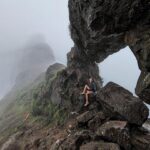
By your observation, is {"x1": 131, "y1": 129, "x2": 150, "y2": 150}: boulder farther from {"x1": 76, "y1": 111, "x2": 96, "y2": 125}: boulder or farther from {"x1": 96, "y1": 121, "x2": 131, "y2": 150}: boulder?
{"x1": 76, "y1": 111, "x2": 96, "y2": 125}: boulder

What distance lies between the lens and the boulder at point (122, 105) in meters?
29.2

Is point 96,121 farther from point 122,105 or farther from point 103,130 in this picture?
point 103,130

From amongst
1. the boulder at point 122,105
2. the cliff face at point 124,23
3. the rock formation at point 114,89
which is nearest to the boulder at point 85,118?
the rock formation at point 114,89

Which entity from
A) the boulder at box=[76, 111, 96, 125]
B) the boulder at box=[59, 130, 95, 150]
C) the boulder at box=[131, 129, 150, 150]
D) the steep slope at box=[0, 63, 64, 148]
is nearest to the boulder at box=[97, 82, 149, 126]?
the boulder at box=[131, 129, 150, 150]

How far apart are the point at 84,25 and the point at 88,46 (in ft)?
11.5

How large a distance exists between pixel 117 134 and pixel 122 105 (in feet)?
14.7

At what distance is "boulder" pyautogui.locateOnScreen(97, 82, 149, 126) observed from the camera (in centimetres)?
2923

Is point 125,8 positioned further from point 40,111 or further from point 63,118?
point 40,111

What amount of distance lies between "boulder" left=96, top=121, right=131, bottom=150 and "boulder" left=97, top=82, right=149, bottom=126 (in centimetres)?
202

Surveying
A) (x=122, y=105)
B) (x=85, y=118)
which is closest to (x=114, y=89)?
(x=122, y=105)

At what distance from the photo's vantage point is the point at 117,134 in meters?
26.5

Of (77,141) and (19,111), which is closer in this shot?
(77,141)

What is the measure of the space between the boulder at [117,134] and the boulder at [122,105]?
2.02 meters

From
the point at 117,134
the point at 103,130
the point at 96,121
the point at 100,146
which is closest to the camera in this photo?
the point at 100,146
